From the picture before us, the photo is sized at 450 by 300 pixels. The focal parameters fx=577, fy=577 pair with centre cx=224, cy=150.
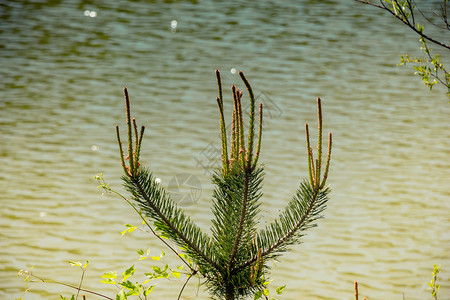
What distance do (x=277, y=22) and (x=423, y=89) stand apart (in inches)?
72.7

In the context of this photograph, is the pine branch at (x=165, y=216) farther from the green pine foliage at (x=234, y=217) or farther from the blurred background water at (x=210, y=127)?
the blurred background water at (x=210, y=127)

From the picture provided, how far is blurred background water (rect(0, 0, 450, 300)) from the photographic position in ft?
8.80

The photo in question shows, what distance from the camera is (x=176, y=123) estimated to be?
14.5 feet

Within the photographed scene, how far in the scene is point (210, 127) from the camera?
14.3 ft

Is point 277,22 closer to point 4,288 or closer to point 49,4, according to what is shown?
point 49,4

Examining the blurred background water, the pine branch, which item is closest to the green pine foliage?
the pine branch

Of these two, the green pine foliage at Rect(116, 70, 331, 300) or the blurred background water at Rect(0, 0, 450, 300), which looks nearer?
the green pine foliage at Rect(116, 70, 331, 300)

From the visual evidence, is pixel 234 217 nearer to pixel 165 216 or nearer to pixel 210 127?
pixel 165 216

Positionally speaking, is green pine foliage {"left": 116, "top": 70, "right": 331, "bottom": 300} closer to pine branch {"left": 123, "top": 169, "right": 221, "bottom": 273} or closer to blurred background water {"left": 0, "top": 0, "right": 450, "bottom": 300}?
pine branch {"left": 123, "top": 169, "right": 221, "bottom": 273}

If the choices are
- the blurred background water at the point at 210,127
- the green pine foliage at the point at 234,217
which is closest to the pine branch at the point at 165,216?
the green pine foliage at the point at 234,217

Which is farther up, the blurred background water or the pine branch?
the pine branch

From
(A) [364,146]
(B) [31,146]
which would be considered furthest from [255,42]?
(B) [31,146]

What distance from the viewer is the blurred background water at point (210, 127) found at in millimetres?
2684

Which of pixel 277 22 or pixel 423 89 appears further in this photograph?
pixel 277 22
